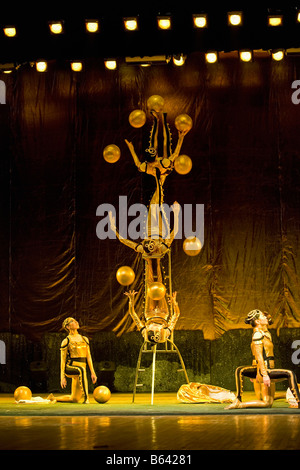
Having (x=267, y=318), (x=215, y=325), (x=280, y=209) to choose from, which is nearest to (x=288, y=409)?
(x=267, y=318)

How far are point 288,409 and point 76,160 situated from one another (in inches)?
221

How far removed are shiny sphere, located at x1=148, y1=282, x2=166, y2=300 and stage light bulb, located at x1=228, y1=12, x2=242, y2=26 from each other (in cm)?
345

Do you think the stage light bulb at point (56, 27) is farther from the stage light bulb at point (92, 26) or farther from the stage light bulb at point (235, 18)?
the stage light bulb at point (235, 18)

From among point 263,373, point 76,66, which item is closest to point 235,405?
point 263,373

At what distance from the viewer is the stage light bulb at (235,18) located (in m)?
8.45

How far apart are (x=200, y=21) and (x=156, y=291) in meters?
3.47

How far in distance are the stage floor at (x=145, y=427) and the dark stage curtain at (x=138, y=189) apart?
2.33 metres

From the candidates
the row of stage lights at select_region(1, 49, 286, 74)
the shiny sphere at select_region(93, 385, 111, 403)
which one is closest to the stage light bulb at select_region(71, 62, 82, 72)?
the row of stage lights at select_region(1, 49, 286, 74)

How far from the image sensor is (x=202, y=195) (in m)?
10.6

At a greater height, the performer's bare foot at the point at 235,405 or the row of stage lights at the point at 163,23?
the row of stage lights at the point at 163,23

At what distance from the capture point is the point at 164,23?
8.62m

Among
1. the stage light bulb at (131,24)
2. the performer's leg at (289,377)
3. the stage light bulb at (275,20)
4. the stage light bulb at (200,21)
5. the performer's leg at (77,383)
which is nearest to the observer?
the performer's leg at (289,377)

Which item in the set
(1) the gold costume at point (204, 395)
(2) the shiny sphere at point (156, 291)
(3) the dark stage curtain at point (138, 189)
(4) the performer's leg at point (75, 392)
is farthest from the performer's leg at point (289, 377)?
(3) the dark stage curtain at point (138, 189)

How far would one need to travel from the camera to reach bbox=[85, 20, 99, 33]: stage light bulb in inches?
340
